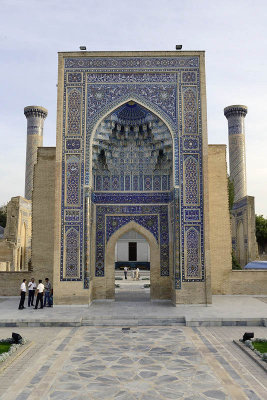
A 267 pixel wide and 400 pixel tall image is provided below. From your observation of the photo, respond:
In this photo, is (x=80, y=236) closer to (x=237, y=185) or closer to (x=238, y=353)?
(x=238, y=353)

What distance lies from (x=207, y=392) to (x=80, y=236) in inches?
218

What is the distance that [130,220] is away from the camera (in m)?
9.81

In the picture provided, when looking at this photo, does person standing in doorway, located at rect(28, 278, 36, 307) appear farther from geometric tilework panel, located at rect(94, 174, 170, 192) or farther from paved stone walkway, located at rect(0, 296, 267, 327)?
geometric tilework panel, located at rect(94, 174, 170, 192)

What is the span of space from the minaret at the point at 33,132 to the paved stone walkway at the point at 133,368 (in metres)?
21.6

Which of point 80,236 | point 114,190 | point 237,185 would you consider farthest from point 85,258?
point 237,185

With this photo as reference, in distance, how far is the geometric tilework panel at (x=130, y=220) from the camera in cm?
970

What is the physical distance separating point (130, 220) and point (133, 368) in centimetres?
545

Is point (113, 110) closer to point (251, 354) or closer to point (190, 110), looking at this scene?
point (190, 110)

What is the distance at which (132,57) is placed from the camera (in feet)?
30.9

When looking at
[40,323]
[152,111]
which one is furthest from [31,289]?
[152,111]

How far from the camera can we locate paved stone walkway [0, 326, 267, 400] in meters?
3.84

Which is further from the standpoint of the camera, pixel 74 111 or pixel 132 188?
pixel 132 188

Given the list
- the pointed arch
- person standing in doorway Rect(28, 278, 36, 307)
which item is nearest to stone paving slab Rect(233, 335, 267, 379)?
the pointed arch

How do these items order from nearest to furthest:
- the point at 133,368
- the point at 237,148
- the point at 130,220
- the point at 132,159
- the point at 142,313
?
the point at 133,368, the point at 142,313, the point at 130,220, the point at 132,159, the point at 237,148
